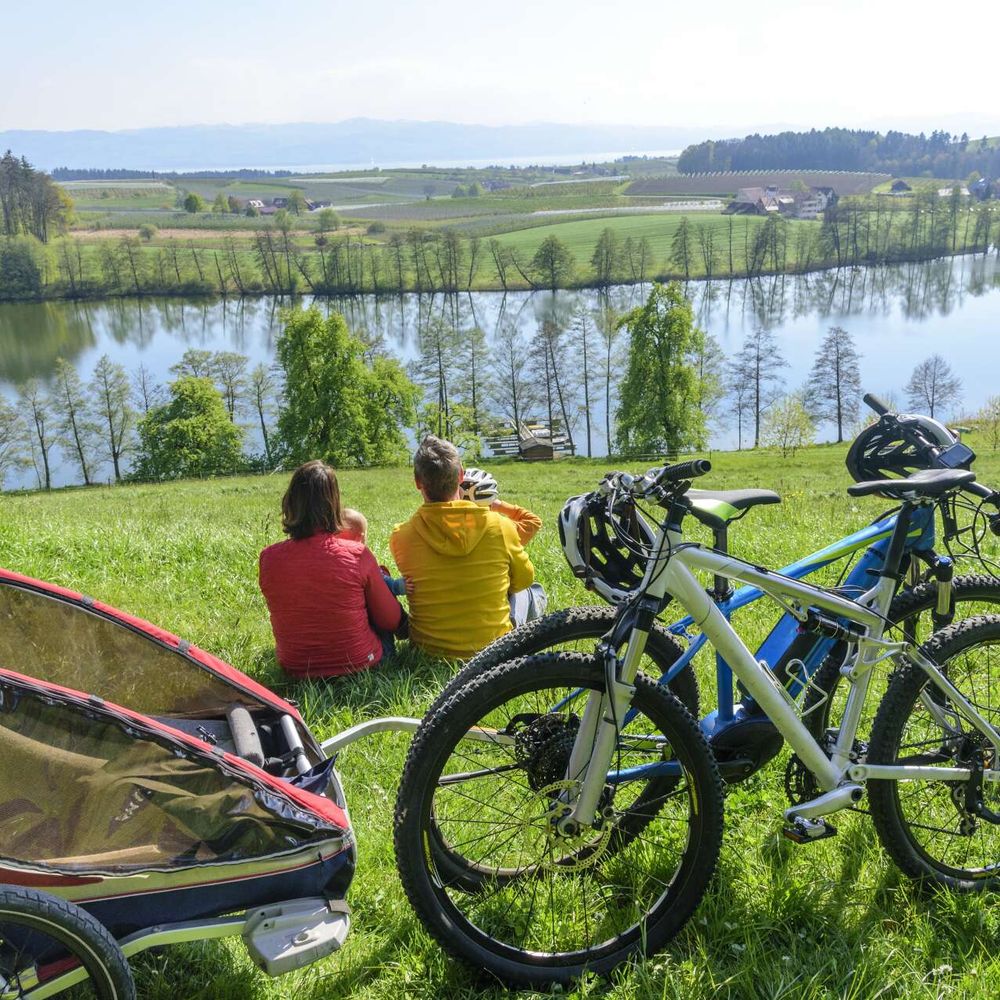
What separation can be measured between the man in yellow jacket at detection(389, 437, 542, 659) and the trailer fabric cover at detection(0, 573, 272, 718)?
182 cm

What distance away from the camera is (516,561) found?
16.9 feet

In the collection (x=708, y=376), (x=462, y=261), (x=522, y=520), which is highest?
(x=522, y=520)

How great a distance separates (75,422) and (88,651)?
75.5m

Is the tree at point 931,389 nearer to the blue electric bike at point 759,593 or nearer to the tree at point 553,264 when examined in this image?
the tree at point 553,264

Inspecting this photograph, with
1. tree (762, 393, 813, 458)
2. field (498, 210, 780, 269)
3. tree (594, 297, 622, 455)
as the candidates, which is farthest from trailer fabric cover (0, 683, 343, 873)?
field (498, 210, 780, 269)

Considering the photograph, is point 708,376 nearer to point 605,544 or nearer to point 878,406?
point 878,406

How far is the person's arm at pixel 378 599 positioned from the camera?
500cm

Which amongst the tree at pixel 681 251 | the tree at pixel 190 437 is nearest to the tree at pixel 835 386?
the tree at pixel 190 437

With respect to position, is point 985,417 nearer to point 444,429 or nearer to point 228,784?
point 444,429

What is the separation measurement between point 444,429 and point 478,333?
16.9 metres

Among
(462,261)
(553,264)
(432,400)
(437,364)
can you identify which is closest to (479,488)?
(432,400)

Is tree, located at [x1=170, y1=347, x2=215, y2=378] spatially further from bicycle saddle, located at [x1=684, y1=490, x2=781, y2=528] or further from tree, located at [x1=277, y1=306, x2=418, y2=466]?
bicycle saddle, located at [x1=684, y1=490, x2=781, y2=528]

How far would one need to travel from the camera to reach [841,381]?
74.2 meters

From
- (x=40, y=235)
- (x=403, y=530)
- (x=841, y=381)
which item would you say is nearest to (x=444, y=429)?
(x=841, y=381)
